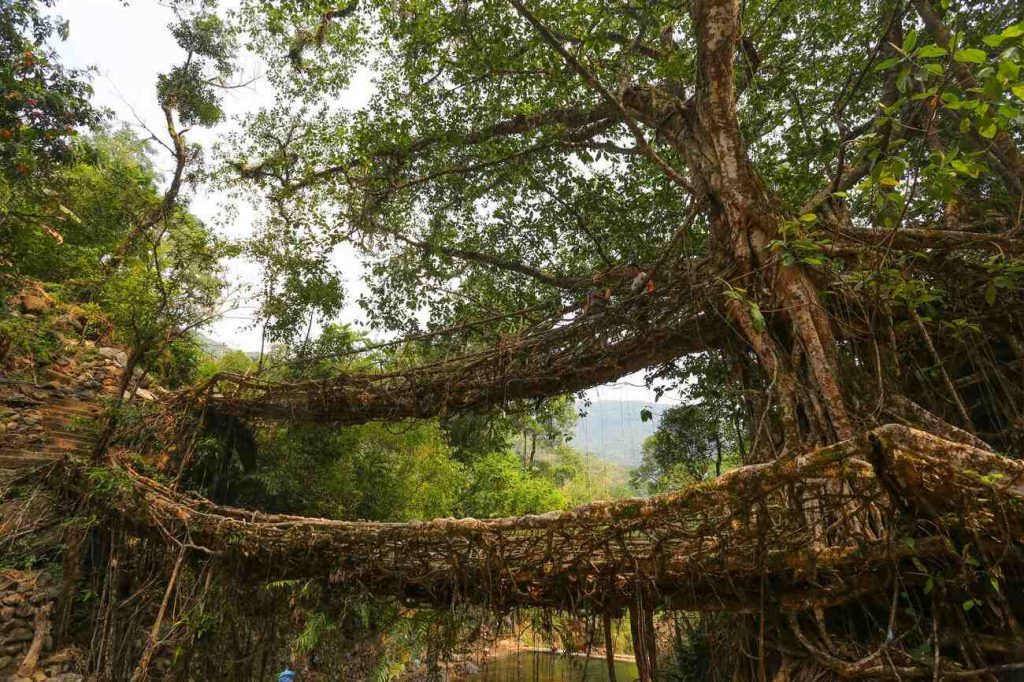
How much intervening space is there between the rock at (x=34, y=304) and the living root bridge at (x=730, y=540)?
691 cm

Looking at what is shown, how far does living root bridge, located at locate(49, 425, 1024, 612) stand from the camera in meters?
1.68

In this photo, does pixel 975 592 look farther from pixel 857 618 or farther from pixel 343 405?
pixel 343 405

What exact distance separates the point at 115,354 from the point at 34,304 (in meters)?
1.25

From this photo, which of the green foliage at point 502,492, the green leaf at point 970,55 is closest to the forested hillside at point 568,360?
the green leaf at point 970,55

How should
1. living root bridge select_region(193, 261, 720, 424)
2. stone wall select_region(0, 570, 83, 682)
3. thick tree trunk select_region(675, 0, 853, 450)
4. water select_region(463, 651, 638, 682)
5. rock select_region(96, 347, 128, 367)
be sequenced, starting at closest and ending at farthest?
thick tree trunk select_region(675, 0, 853, 450), living root bridge select_region(193, 261, 720, 424), stone wall select_region(0, 570, 83, 682), rock select_region(96, 347, 128, 367), water select_region(463, 651, 638, 682)

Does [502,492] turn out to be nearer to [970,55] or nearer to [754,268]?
[754,268]

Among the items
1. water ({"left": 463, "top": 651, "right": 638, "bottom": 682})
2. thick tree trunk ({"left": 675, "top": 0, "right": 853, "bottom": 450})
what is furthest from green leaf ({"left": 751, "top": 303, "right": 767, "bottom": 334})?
water ({"left": 463, "top": 651, "right": 638, "bottom": 682})

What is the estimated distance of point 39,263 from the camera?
7699 millimetres

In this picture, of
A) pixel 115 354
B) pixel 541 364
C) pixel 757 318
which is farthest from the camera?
pixel 115 354

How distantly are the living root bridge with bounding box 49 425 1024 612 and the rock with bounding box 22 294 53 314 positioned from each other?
691 cm

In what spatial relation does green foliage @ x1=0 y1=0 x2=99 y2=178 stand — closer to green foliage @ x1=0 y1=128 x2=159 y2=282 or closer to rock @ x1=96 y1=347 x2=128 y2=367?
green foliage @ x1=0 y1=128 x2=159 y2=282

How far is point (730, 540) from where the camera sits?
2.18 metres

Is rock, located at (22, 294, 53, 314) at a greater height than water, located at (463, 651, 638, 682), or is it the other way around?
rock, located at (22, 294, 53, 314)

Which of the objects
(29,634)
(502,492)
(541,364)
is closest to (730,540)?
(541,364)
